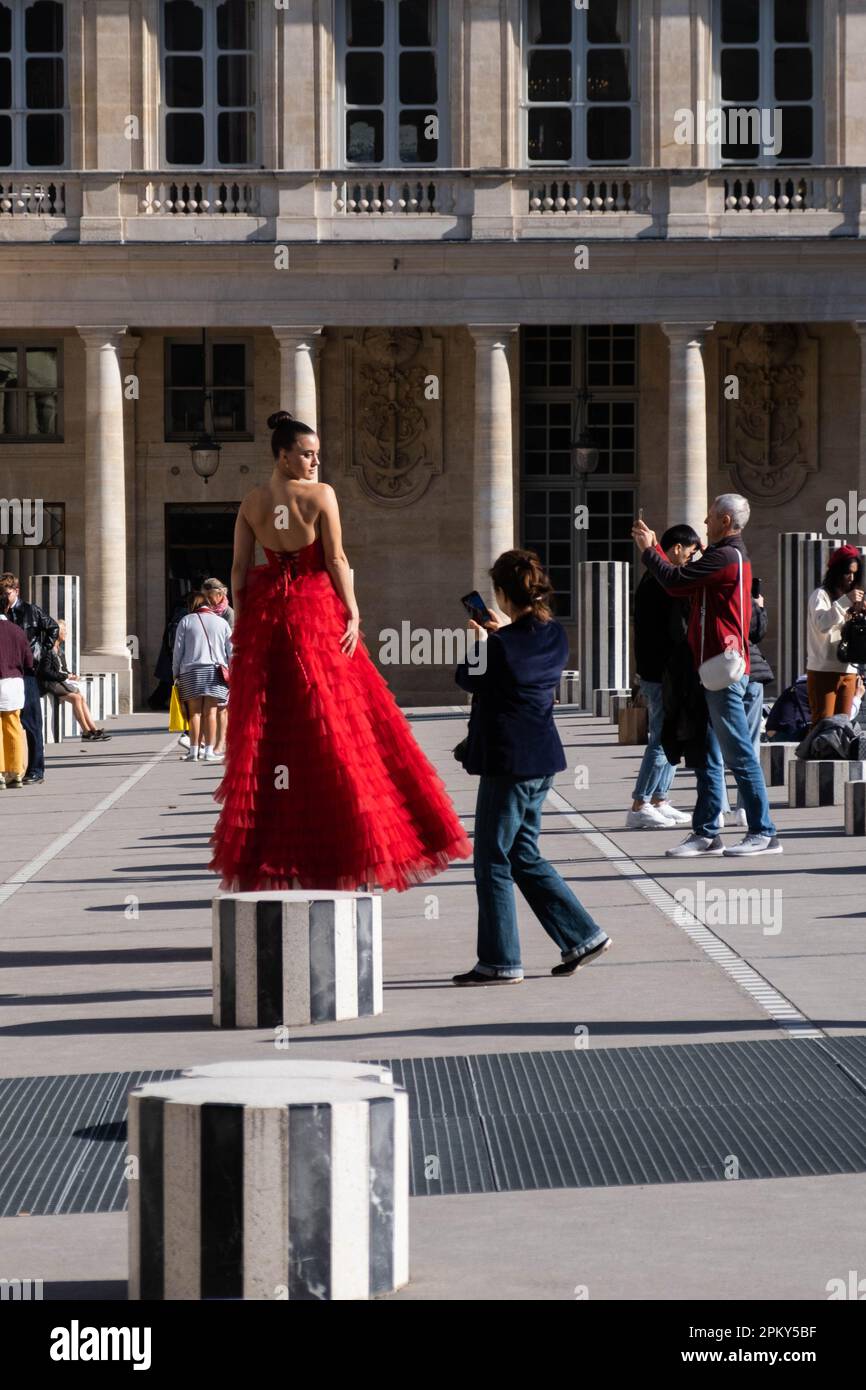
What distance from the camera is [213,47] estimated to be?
4172cm

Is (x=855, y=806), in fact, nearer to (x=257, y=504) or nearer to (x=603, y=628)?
(x=257, y=504)

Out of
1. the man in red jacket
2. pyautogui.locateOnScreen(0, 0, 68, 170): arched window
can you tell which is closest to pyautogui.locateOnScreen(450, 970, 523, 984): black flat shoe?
the man in red jacket

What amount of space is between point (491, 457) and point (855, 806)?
2586 centimetres

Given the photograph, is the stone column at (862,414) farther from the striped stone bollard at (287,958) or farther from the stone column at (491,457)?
the striped stone bollard at (287,958)

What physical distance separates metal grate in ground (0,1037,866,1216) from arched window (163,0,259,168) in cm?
3502

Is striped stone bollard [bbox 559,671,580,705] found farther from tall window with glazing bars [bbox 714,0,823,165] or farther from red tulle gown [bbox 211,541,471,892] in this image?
red tulle gown [bbox 211,541,471,892]

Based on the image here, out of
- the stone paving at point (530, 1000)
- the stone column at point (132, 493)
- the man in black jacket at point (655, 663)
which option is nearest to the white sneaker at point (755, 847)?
the stone paving at point (530, 1000)

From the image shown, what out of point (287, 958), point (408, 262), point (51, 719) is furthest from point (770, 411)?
point (287, 958)

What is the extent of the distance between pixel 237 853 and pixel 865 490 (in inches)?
1255

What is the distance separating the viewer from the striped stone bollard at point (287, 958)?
30.1 ft

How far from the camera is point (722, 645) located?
46.4ft

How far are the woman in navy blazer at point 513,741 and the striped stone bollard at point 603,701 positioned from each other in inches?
839
